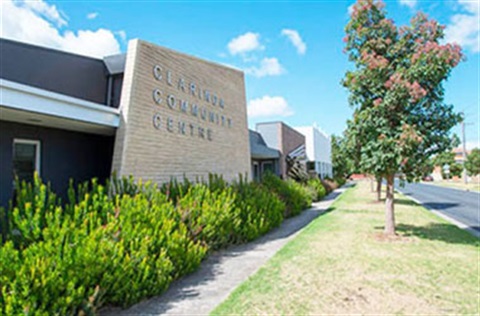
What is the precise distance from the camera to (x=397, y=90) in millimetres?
8992

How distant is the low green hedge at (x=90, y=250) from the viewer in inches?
155

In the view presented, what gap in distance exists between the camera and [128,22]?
10227mm

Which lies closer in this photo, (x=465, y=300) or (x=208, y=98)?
(x=465, y=300)

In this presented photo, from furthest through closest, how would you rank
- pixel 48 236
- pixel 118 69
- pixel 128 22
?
1. pixel 118 69
2. pixel 128 22
3. pixel 48 236

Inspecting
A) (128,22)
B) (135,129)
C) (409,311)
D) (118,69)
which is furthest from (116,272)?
(118,69)

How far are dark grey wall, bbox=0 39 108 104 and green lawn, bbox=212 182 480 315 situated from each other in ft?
26.6

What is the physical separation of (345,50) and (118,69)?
7710 mm

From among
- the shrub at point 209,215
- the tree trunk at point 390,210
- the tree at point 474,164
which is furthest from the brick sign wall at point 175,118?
the tree at point 474,164

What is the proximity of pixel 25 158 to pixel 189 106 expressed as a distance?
16.9ft

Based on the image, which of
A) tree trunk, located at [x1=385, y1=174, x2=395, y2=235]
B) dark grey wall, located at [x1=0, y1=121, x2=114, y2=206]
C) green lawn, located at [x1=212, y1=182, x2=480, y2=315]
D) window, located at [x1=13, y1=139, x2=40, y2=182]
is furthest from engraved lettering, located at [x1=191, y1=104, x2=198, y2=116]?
tree trunk, located at [x1=385, y1=174, x2=395, y2=235]

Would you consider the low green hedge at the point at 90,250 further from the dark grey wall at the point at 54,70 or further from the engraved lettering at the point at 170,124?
the dark grey wall at the point at 54,70

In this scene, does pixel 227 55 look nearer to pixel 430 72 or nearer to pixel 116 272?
pixel 430 72

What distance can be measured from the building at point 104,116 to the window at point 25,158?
26 millimetres

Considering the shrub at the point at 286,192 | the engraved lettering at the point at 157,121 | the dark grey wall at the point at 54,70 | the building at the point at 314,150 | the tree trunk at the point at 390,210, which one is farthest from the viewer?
the building at the point at 314,150
